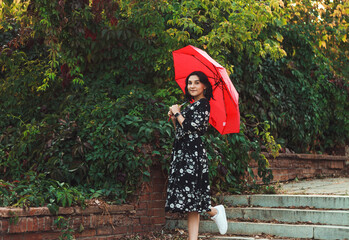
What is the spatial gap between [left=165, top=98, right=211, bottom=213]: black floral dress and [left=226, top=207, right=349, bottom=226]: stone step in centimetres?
147

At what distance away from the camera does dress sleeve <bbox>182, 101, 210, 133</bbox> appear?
465 cm

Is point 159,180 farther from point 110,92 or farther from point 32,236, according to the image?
point 32,236

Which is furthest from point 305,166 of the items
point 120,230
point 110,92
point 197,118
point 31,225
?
point 31,225

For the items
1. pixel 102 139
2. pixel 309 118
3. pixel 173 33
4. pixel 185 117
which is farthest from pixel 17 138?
pixel 309 118

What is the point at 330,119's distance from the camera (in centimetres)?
1041

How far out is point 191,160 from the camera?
4723 millimetres

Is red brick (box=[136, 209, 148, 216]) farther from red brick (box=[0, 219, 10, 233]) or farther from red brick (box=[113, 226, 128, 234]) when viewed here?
red brick (box=[0, 219, 10, 233])

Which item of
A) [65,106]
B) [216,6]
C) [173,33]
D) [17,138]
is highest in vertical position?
[216,6]

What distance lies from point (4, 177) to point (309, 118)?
585cm

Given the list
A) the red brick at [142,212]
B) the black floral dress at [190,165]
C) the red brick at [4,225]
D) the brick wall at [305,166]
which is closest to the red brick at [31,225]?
the red brick at [4,225]

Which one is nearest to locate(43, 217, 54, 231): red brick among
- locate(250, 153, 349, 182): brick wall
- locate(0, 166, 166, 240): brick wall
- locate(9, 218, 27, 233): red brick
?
locate(0, 166, 166, 240): brick wall

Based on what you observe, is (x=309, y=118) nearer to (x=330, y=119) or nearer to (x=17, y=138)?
(x=330, y=119)

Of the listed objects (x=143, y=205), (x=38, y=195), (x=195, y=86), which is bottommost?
(x=143, y=205)

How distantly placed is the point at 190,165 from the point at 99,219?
50.9 inches
